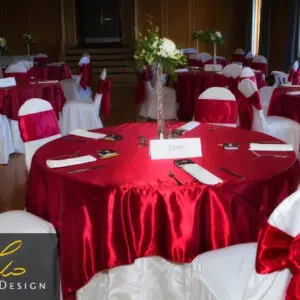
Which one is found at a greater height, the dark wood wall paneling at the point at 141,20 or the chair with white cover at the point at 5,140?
the dark wood wall paneling at the point at 141,20

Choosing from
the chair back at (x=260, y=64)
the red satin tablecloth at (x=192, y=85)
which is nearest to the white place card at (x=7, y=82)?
the red satin tablecloth at (x=192, y=85)

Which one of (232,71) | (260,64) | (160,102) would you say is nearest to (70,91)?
(232,71)

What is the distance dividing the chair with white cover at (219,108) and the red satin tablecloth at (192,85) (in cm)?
274

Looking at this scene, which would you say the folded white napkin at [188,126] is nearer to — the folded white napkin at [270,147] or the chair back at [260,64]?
the folded white napkin at [270,147]

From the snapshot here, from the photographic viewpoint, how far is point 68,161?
2.35 meters

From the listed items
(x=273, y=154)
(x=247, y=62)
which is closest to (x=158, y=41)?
(x=273, y=154)

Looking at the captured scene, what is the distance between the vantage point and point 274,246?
1.45 meters

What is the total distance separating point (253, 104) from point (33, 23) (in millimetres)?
10865

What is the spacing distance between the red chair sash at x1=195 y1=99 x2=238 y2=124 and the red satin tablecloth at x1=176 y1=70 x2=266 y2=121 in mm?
2769

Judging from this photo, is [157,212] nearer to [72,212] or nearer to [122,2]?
[72,212]

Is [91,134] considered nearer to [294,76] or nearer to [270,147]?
[270,147]

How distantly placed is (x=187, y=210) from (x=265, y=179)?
14.9 inches

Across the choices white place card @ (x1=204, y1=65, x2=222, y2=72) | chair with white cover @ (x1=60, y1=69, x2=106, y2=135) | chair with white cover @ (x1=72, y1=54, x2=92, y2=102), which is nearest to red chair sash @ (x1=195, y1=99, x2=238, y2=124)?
chair with white cover @ (x1=60, y1=69, x2=106, y2=135)

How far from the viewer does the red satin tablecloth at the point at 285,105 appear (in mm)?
4664
